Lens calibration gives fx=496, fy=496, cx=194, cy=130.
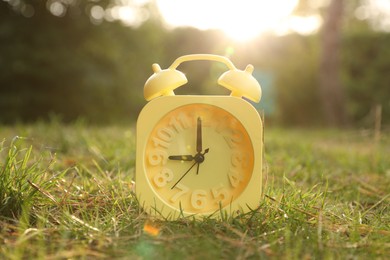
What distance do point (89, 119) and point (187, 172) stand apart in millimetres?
6769

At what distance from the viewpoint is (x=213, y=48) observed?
1174 centimetres

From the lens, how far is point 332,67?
7.72 m

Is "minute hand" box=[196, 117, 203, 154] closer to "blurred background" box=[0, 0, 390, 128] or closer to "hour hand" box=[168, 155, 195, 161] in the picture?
"hour hand" box=[168, 155, 195, 161]

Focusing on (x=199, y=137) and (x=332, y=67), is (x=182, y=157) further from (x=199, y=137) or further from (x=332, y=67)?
(x=332, y=67)

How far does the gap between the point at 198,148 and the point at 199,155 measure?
0.10 ft

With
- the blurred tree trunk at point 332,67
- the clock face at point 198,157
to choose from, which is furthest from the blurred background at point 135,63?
the clock face at point 198,157

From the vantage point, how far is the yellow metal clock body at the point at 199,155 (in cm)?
195

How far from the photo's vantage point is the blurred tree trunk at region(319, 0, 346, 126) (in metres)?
7.64

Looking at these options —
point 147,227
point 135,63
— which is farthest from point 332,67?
point 147,227

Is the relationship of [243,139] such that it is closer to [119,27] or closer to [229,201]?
[229,201]

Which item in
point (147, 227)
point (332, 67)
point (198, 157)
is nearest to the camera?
point (147, 227)

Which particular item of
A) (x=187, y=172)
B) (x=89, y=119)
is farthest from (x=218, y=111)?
(x=89, y=119)

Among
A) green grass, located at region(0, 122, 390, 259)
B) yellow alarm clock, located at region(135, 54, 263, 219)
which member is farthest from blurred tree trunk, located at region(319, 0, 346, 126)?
yellow alarm clock, located at region(135, 54, 263, 219)

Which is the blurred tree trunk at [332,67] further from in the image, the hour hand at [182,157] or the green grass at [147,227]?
the hour hand at [182,157]
